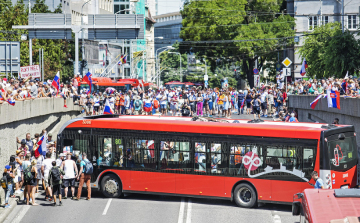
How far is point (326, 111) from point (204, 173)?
13.9 m

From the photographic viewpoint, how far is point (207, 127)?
16688 mm

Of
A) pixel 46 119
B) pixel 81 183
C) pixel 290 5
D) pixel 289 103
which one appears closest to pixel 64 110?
pixel 46 119

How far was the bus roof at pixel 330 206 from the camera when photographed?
6738 millimetres

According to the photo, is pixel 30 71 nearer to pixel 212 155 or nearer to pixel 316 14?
pixel 212 155

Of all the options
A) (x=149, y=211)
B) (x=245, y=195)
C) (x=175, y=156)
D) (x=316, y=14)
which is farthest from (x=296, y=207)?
(x=316, y=14)

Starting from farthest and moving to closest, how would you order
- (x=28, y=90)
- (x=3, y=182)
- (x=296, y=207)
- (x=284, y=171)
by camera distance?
(x=28, y=90) → (x=3, y=182) → (x=284, y=171) → (x=296, y=207)

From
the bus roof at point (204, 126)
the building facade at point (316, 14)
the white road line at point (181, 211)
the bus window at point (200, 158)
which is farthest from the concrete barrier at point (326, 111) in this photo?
the building facade at point (316, 14)

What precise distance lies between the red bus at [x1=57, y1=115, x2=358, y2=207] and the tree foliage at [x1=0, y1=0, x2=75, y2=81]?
28.2 meters

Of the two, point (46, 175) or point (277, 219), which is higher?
point (46, 175)

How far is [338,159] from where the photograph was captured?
15.4m

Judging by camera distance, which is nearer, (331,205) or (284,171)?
(331,205)

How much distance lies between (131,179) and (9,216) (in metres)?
3.83

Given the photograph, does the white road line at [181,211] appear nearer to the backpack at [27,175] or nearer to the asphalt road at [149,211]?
the asphalt road at [149,211]

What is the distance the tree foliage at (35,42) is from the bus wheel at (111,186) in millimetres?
28420
